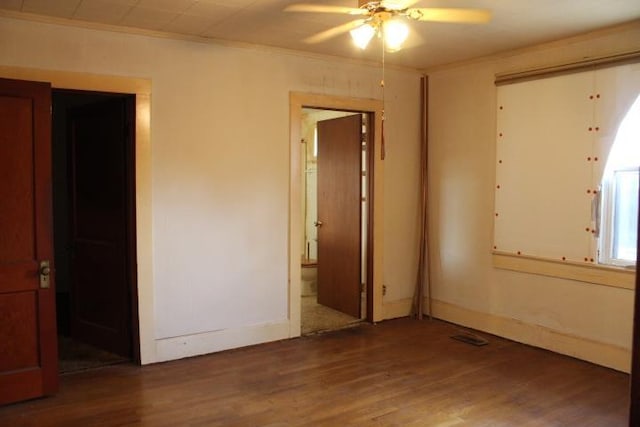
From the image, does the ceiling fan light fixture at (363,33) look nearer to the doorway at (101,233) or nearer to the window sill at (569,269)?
the doorway at (101,233)

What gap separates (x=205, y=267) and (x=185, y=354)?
2.33 ft

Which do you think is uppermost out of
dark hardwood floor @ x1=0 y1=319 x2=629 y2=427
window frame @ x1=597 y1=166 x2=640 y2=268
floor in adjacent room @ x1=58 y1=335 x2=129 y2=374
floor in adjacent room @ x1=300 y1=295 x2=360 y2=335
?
window frame @ x1=597 y1=166 x2=640 y2=268

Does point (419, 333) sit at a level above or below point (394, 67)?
below

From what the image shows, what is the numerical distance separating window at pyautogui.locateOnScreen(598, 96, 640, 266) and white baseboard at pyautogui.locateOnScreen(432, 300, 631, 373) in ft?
2.20

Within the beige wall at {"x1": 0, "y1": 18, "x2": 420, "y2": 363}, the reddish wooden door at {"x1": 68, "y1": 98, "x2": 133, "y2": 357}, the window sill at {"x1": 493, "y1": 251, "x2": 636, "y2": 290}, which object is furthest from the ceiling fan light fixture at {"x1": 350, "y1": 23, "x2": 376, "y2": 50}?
the window sill at {"x1": 493, "y1": 251, "x2": 636, "y2": 290}

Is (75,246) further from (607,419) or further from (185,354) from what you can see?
(607,419)

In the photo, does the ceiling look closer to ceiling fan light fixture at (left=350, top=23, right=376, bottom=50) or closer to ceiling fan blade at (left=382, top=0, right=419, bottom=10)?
ceiling fan blade at (left=382, top=0, right=419, bottom=10)

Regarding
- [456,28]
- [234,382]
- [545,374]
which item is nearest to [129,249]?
[234,382]

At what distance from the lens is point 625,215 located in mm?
3895

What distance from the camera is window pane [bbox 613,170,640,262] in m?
3.83

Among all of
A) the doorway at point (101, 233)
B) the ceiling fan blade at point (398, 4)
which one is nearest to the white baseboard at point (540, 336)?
the ceiling fan blade at point (398, 4)

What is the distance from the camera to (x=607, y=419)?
3162 millimetres

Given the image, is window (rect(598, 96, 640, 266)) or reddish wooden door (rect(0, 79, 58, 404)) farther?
window (rect(598, 96, 640, 266))

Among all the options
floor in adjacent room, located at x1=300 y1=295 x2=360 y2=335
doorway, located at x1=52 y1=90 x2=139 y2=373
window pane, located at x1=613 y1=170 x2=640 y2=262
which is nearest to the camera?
window pane, located at x1=613 y1=170 x2=640 y2=262
